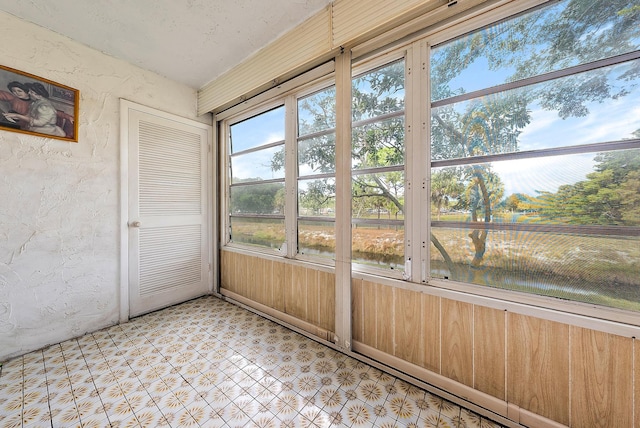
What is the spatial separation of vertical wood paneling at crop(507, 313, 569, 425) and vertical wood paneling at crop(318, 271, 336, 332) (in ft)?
3.87

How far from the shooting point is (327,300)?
2.05m

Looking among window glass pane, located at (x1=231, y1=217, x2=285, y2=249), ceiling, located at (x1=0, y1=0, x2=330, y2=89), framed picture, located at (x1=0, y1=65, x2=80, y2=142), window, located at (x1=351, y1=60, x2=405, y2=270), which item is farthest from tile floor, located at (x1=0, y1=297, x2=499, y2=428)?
ceiling, located at (x1=0, y1=0, x2=330, y2=89)

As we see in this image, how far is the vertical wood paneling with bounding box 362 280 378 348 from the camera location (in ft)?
5.86

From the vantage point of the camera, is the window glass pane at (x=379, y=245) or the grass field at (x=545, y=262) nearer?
the grass field at (x=545, y=262)

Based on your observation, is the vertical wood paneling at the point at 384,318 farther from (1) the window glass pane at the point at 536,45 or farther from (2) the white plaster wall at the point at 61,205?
(2) the white plaster wall at the point at 61,205

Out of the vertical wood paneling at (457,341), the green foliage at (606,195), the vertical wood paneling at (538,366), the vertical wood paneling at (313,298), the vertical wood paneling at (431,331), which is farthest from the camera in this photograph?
the vertical wood paneling at (313,298)

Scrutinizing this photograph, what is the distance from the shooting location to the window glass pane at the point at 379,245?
5.58 ft

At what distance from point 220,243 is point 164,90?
1.94 m

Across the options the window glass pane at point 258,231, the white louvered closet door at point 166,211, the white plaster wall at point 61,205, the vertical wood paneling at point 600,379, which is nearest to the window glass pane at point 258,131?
the white louvered closet door at point 166,211

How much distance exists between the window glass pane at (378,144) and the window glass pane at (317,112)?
0.34 meters

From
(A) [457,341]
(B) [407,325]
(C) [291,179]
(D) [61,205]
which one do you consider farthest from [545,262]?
(D) [61,205]

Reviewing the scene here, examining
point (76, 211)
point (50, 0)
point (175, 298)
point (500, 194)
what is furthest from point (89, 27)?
point (500, 194)

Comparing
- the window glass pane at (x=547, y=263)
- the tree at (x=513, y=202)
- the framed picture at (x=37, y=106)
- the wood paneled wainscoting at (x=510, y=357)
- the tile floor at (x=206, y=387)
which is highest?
the framed picture at (x=37, y=106)

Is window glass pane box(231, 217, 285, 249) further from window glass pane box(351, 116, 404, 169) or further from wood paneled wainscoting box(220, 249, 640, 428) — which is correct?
window glass pane box(351, 116, 404, 169)
